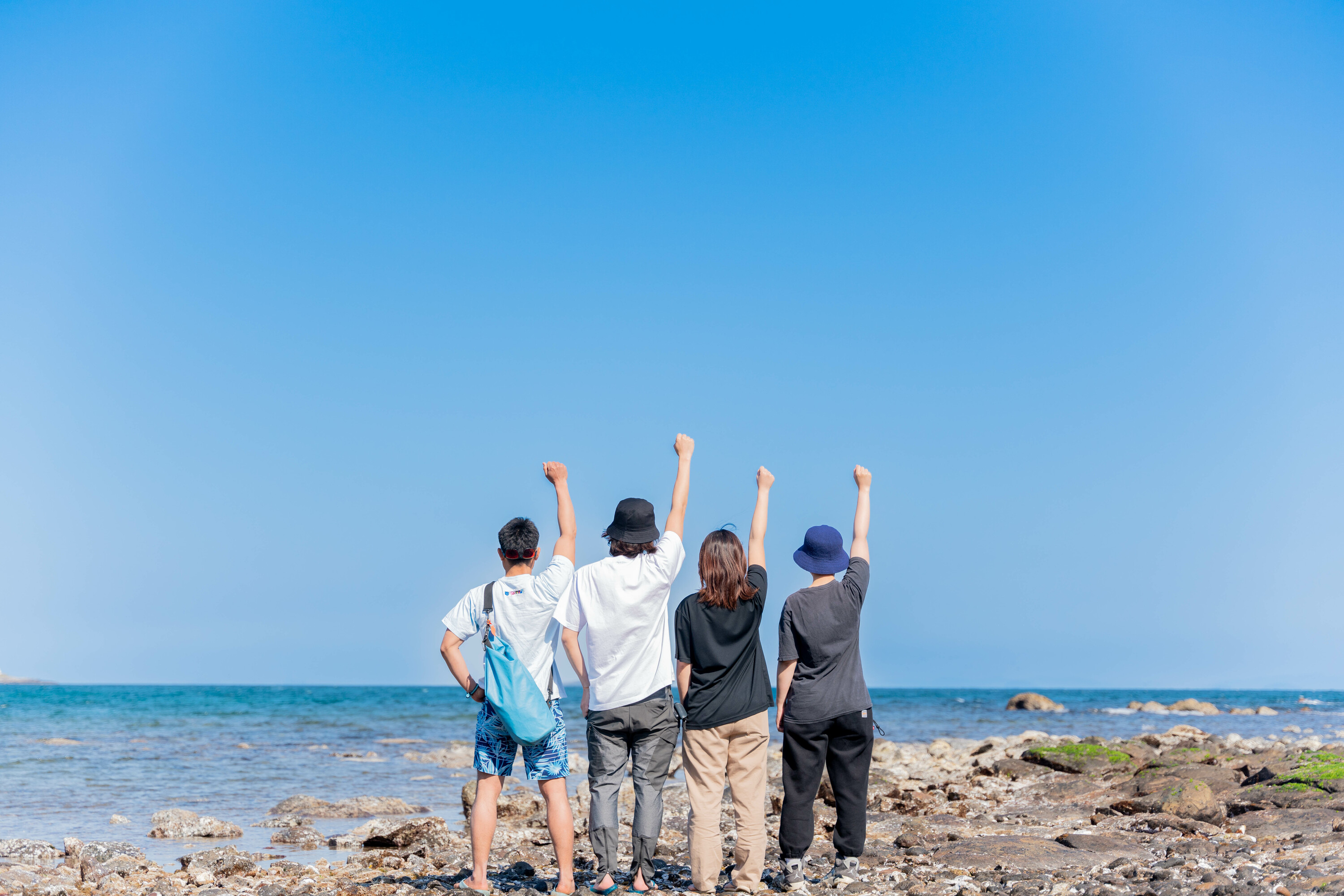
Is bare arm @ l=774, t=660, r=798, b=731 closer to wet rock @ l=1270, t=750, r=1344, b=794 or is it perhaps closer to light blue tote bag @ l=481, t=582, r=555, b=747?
light blue tote bag @ l=481, t=582, r=555, b=747

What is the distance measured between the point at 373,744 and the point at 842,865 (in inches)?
740

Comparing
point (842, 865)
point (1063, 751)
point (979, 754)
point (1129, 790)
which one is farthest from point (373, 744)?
point (842, 865)

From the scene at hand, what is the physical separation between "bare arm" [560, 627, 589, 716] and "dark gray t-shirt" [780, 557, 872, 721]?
118 centimetres

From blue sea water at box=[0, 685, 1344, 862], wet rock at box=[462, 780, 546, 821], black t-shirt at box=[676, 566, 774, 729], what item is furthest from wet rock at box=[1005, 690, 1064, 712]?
black t-shirt at box=[676, 566, 774, 729]

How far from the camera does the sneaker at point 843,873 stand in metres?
5.88

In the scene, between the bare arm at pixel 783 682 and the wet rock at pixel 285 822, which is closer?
the bare arm at pixel 783 682

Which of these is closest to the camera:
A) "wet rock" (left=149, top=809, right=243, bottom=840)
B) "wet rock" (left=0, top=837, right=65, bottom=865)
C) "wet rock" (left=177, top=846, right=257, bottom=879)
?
"wet rock" (left=177, top=846, right=257, bottom=879)

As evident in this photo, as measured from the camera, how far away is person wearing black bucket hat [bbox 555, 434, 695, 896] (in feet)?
17.4

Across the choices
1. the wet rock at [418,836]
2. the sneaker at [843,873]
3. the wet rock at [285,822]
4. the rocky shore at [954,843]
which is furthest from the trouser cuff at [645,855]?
the wet rock at [285,822]

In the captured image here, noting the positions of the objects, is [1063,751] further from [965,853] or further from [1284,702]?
[1284,702]

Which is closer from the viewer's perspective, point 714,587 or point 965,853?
point 714,587

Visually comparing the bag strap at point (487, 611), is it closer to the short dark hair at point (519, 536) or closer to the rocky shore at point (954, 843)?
the short dark hair at point (519, 536)

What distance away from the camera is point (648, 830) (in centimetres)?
536

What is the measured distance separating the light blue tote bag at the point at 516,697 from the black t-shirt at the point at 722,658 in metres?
0.86
